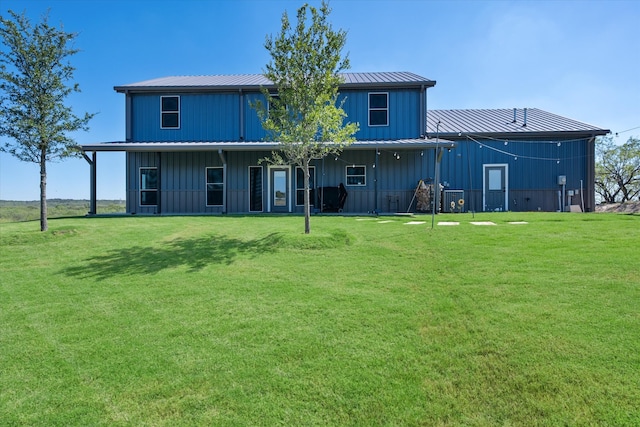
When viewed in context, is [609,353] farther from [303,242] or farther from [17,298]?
[17,298]

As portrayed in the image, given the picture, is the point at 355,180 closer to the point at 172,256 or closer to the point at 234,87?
the point at 234,87

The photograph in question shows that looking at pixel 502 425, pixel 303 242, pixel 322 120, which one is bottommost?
pixel 502 425

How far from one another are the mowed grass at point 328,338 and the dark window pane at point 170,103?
11424mm

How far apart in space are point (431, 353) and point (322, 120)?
588cm

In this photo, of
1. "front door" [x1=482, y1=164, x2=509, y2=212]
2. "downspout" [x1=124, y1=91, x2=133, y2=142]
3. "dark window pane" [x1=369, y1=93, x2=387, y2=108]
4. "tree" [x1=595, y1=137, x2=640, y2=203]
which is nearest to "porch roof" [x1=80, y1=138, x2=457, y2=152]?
"downspout" [x1=124, y1=91, x2=133, y2=142]

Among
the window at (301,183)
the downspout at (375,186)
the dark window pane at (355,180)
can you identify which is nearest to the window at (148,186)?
the window at (301,183)

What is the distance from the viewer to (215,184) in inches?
639

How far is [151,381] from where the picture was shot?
3068 millimetres

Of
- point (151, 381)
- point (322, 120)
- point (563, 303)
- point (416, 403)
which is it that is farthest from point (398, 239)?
point (151, 381)

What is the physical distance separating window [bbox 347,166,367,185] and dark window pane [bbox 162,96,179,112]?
834cm

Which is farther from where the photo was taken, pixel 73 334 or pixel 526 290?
pixel 526 290

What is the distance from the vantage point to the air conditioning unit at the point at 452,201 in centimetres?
1505

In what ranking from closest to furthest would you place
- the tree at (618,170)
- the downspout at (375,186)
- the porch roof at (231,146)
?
the porch roof at (231,146) → the downspout at (375,186) → the tree at (618,170)

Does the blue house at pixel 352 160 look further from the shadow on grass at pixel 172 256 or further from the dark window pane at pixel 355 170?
the shadow on grass at pixel 172 256
